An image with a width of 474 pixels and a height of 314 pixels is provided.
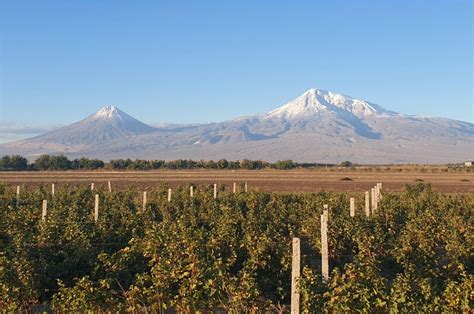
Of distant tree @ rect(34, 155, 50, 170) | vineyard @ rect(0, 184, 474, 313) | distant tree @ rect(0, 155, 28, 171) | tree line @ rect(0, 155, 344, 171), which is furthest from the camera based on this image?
distant tree @ rect(0, 155, 28, 171)

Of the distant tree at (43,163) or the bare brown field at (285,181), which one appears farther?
the distant tree at (43,163)

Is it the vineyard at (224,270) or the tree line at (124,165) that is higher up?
the tree line at (124,165)

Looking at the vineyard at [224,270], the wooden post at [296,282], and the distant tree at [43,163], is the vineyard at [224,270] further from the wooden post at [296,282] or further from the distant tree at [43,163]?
the distant tree at [43,163]

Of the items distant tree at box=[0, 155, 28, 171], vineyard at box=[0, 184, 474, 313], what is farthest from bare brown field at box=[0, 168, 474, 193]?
vineyard at box=[0, 184, 474, 313]

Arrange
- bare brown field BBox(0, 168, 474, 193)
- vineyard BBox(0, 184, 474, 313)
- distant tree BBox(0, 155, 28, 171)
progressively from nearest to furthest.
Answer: vineyard BBox(0, 184, 474, 313) → bare brown field BBox(0, 168, 474, 193) → distant tree BBox(0, 155, 28, 171)

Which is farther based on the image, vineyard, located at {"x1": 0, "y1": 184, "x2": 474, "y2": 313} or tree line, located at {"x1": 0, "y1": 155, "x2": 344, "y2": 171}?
tree line, located at {"x1": 0, "y1": 155, "x2": 344, "y2": 171}

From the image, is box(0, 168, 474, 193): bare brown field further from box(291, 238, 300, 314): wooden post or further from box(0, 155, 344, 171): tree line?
box(291, 238, 300, 314): wooden post

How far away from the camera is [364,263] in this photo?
33.3 feet

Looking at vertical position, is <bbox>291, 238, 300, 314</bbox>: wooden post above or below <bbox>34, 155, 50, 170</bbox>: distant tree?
below

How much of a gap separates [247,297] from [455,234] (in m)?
6.86

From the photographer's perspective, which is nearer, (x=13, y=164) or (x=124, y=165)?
(x=124, y=165)

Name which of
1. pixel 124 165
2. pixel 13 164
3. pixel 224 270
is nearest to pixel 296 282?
pixel 224 270

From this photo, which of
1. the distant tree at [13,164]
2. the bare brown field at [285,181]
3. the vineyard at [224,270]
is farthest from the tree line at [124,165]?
the vineyard at [224,270]

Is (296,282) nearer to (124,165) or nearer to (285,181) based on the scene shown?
(285,181)
